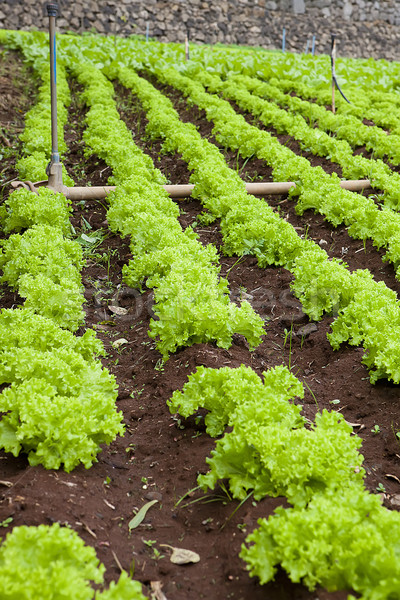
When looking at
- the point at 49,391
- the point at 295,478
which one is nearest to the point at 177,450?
the point at 49,391

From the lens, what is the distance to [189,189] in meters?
9.05

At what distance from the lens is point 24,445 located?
393 centimetres

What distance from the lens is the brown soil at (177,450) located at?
3.38 metres

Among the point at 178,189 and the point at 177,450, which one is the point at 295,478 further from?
the point at 178,189

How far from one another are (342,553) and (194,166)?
757 cm

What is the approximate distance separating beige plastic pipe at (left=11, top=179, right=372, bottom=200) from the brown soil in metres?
0.95

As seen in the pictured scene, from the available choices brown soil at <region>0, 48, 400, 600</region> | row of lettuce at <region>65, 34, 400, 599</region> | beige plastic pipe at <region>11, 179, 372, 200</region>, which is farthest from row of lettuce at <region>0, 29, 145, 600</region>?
row of lettuce at <region>65, 34, 400, 599</region>

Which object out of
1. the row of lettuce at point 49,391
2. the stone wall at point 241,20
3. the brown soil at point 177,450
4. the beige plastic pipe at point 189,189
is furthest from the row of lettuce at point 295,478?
the stone wall at point 241,20

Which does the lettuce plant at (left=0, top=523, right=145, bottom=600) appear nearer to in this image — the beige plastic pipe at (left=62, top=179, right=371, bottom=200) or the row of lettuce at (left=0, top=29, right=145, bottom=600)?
the row of lettuce at (left=0, top=29, right=145, bottom=600)

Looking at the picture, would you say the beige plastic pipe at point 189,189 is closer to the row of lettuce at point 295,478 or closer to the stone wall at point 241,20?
the row of lettuce at point 295,478

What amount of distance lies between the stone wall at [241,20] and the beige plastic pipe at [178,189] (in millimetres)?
21182

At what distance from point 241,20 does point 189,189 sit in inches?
1015

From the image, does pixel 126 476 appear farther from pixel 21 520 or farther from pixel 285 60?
pixel 285 60

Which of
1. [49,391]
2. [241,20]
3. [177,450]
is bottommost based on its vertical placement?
[177,450]
